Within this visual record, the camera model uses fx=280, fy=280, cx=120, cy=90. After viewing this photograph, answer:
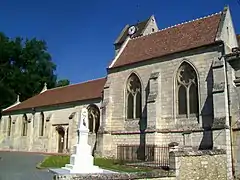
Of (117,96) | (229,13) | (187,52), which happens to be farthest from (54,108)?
(229,13)

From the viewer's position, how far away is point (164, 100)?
21.1 m

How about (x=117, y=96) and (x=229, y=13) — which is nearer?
(x=229, y=13)

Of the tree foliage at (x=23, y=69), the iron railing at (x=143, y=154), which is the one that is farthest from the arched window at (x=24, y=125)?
the iron railing at (x=143, y=154)

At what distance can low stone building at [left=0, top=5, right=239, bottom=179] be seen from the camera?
18.0 m

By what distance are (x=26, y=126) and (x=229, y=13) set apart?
28239 mm

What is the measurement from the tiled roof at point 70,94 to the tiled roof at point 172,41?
5168 millimetres

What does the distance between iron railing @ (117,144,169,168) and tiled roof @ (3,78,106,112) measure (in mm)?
7080

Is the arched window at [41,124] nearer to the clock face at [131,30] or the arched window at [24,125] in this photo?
the arched window at [24,125]

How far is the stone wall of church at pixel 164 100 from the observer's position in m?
18.8

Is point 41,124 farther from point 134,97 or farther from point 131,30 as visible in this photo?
point 131,30

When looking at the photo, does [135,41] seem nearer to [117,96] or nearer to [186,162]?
[117,96]

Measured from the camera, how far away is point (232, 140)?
17.2 metres

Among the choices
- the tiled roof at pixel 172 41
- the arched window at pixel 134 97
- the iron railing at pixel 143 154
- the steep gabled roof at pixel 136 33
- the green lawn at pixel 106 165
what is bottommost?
the green lawn at pixel 106 165

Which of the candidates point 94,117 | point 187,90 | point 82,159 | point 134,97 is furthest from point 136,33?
point 82,159
